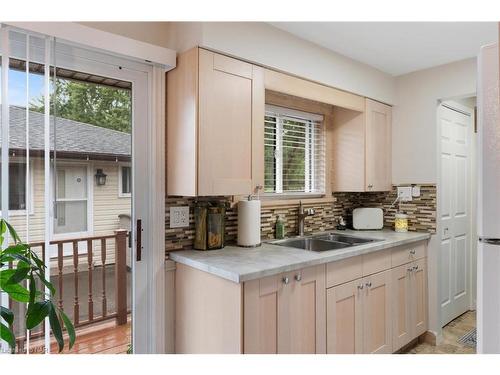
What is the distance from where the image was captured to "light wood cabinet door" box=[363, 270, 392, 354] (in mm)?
2223

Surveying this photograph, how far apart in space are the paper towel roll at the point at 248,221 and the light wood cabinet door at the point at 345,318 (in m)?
0.57

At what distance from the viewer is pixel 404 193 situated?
309 cm

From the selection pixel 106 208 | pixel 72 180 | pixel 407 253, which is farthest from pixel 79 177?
pixel 407 253

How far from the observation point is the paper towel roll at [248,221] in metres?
2.15

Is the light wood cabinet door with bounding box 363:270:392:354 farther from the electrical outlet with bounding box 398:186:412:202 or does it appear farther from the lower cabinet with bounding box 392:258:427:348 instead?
the electrical outlet with bounding box 398:186:412:202

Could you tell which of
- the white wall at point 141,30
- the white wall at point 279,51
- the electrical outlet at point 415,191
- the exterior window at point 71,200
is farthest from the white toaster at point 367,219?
the exterior window at point 71,200

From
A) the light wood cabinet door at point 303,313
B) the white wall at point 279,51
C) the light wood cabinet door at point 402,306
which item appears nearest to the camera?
the light wood cabinet door at point 303,313

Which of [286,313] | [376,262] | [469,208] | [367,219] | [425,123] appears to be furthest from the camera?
[469,208]

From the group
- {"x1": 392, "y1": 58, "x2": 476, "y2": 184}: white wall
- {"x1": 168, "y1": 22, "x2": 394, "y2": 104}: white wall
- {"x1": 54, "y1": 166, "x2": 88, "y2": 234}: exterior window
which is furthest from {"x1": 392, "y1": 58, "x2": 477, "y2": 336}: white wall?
{"x1": 54, "y1": 166, "x2": 88, "y2": 234}: exterior window

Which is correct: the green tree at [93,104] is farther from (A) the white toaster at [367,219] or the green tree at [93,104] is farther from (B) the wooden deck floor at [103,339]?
(A) the white toaster at [367,219]

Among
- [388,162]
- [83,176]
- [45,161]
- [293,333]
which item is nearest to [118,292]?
[83,176]

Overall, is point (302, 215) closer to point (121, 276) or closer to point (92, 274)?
point (121, 276)

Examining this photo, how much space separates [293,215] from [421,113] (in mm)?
1482

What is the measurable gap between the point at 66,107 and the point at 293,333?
64.9 inches
